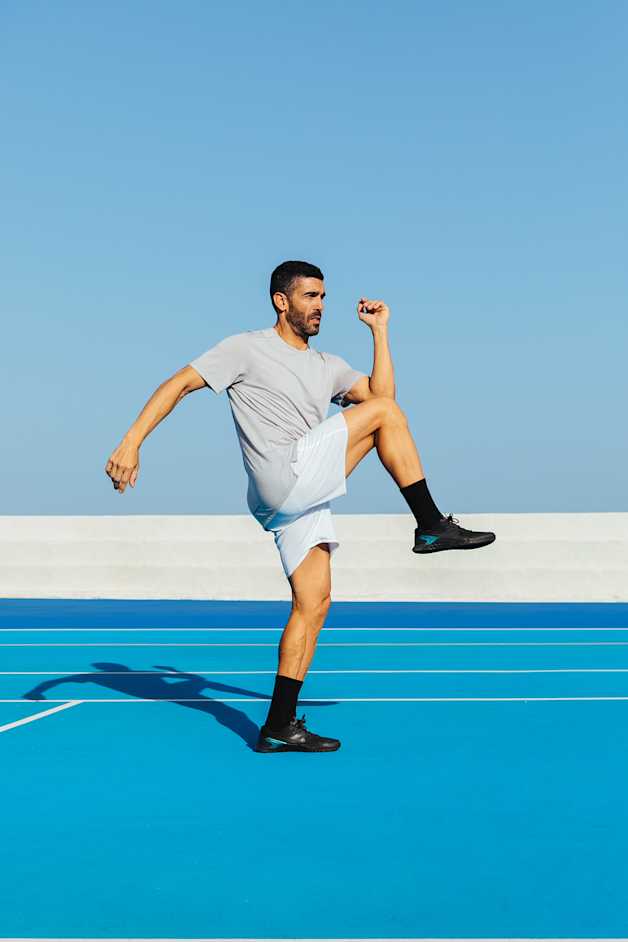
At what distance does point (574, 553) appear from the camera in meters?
17.2

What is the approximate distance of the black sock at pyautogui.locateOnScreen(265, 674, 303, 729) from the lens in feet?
17.5

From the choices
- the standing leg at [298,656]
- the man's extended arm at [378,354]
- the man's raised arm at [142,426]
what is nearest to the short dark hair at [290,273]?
the man's extended arm at [378,354]

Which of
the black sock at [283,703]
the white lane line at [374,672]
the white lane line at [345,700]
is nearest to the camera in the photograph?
the black sock at [283,703]

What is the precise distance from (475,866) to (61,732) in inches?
119

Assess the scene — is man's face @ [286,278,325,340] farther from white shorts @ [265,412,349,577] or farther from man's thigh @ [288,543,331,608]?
man's thigh @ [288,543,331,608]

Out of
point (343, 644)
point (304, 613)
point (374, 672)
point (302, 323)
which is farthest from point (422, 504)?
point (343, 644)

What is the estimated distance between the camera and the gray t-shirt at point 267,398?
17.6ft

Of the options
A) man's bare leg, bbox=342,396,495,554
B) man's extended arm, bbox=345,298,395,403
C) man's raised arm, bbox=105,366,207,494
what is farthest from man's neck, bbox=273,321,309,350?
man's raised arm, bbox=105,366,207,494

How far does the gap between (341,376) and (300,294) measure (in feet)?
1.50

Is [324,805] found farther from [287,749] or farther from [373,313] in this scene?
[373,313]

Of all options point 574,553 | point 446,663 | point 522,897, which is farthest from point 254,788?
point 574,553

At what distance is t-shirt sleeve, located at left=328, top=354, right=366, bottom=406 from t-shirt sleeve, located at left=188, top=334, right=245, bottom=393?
0.49 m

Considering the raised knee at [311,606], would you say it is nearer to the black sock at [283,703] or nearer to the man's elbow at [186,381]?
the black sock at [283,703]

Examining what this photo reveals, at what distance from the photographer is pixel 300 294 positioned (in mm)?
5539
